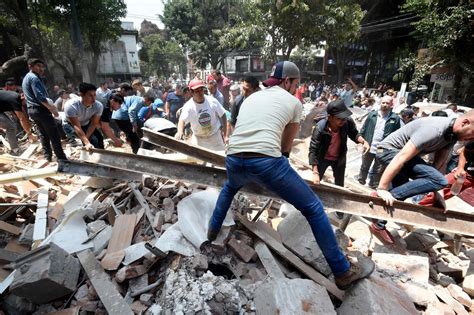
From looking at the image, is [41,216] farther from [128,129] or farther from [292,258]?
[292,258]

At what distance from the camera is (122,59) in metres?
40.1

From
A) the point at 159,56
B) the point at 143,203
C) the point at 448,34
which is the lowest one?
the point at 143,203

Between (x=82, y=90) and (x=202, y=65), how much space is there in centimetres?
3217

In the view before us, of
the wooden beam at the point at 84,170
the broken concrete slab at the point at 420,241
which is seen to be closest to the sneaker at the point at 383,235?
the broken concrete slab at the point at 420,241

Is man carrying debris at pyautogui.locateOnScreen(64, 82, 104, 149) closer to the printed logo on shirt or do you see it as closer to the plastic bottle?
the printed logo on shirt

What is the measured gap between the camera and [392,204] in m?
2.45

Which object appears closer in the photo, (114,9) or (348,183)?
(348,183)

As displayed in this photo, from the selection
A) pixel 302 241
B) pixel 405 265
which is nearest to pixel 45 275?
pixel 302 241

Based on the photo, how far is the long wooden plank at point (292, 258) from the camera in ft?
7.15

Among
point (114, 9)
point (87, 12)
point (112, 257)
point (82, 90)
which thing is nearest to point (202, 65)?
point (114, 9)

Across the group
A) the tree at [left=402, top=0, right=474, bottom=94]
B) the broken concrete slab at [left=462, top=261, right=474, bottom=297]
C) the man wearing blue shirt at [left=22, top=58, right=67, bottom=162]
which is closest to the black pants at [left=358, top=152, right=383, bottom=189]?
the broken concrete slab at [left=462, top=261, right=474, bottom=297]

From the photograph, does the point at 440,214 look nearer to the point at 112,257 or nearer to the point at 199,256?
the point at 199,256

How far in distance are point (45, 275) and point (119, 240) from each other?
670 millimetres

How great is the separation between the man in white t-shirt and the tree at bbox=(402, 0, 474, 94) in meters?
14.2
